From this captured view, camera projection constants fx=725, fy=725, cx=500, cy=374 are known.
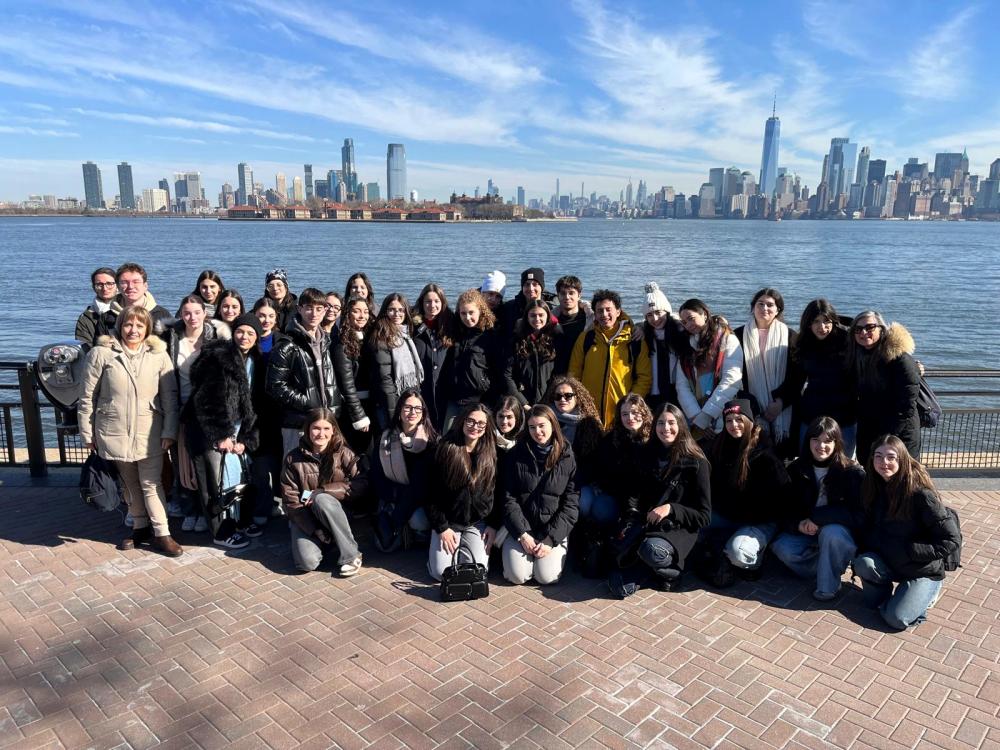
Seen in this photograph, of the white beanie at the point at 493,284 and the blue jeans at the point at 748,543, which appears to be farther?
the white beanie at the point at 493,284

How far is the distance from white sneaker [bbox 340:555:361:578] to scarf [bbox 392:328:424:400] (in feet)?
4.93

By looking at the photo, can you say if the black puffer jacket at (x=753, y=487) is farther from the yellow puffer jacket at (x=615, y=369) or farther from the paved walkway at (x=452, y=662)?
the yellow puffer jacket at (x=615, y=369)

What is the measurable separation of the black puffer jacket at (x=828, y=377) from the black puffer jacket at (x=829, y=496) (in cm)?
69

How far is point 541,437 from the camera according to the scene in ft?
16.9

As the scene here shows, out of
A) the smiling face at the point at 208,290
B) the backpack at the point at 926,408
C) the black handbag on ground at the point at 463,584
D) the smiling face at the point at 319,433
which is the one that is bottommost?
the black handbag on ground at the point at 463,584

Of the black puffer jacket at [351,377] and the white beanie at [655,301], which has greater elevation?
the white beanie at [655,301]

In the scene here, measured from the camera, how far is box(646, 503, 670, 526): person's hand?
4996 mm

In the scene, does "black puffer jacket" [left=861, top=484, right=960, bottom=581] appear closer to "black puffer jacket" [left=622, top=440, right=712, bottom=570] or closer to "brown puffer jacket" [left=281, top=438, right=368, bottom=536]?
"black puffer jacket" [left=622, top=440, right=712, bottom=570]

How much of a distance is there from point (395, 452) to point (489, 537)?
96 centimetres

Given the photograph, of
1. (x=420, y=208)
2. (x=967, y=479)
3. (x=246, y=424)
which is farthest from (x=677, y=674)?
(x=420, y=208)

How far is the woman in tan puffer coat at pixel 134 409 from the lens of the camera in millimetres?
5195

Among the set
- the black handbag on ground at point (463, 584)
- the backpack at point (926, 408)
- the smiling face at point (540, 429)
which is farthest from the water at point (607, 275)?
the black handbag on ground at point (463, 584)

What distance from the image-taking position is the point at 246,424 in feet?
18.4

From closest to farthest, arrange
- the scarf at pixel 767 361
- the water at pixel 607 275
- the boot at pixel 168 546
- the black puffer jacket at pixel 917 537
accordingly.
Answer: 1. the black puffer jacket at pixel 917 537
2. the boot at pixel 168 546
3. the scarf at pixel 767 361
4. the water at pixel 607 275
